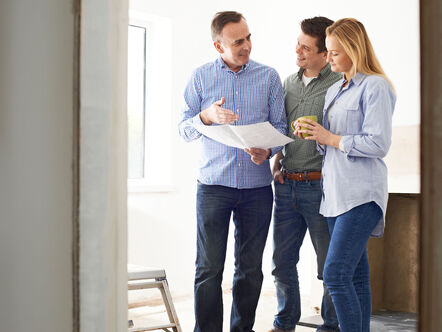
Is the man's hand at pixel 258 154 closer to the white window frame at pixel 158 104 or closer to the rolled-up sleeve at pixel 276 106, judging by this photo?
the rolled-up sleeve at pixel 276 106

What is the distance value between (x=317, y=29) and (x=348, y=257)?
3.50 ft

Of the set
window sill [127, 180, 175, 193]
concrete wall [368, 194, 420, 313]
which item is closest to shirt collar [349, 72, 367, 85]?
concrete wall [368, 194, 420, 313]

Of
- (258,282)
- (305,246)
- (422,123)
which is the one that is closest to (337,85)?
(258,282)

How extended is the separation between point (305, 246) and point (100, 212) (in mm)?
2884

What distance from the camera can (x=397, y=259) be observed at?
3611 mm

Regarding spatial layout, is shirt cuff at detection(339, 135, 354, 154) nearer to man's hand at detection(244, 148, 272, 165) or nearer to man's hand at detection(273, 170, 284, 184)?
man's hand at detection(244, 148, 272, 165)

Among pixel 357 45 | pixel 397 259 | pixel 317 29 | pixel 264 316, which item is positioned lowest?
pixel 264 316

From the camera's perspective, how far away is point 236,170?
224cm

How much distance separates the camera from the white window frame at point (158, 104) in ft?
12.8

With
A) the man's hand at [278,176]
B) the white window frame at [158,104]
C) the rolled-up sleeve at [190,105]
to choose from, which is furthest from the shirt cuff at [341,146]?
the white window frame at [158,104]

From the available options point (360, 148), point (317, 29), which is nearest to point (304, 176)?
point (360, 148)

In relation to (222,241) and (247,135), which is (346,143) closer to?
(247,135)

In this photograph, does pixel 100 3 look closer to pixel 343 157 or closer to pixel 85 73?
pixel 85 73

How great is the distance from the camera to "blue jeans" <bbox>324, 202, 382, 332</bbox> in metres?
1.81
